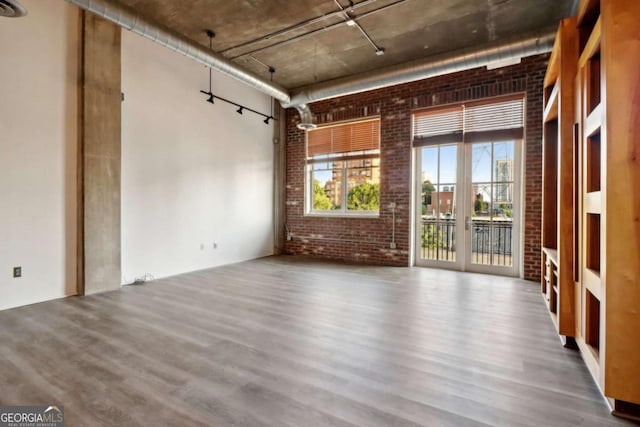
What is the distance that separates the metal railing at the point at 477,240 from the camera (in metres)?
5.54

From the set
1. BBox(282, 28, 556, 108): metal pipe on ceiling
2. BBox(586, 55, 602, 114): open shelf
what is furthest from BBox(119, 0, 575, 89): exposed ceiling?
BBox(586, 55, 602, 114): open shelf

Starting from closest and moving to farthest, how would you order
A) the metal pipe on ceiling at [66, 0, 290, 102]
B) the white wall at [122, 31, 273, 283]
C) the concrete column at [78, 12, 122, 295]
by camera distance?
the metal pipe on ceiling at [66, 0, 290, 102]
the concrete column at [78, 12, 122, 295]
the white wall at [122, 31, 273, 283]

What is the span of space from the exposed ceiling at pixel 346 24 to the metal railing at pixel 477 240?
116 inches

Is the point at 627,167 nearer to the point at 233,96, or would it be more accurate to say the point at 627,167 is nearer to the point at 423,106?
the point at 423,106

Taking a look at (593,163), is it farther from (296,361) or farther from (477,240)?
(477,240)

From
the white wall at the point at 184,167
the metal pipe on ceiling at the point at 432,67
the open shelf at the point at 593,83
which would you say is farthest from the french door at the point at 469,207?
the white wall at the point at 184,167

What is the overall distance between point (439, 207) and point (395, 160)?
1245 mm

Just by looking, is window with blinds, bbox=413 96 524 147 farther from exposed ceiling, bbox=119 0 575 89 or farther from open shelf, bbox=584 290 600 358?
open shelf, bbox=584 290 600 358

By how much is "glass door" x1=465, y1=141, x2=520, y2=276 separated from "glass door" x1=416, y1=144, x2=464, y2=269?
190 millimetres

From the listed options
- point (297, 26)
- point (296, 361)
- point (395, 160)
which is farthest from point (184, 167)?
point (296, 361)

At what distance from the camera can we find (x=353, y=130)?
6922 millimetres

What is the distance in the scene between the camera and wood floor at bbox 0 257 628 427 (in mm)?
1829

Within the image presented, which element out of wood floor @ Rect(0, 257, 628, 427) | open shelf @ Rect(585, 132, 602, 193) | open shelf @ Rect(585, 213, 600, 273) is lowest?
wood floor @ Rect(0, 257, 628, 427)

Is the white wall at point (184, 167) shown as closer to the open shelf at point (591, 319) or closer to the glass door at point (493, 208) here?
the glass door at point (493, 208)
